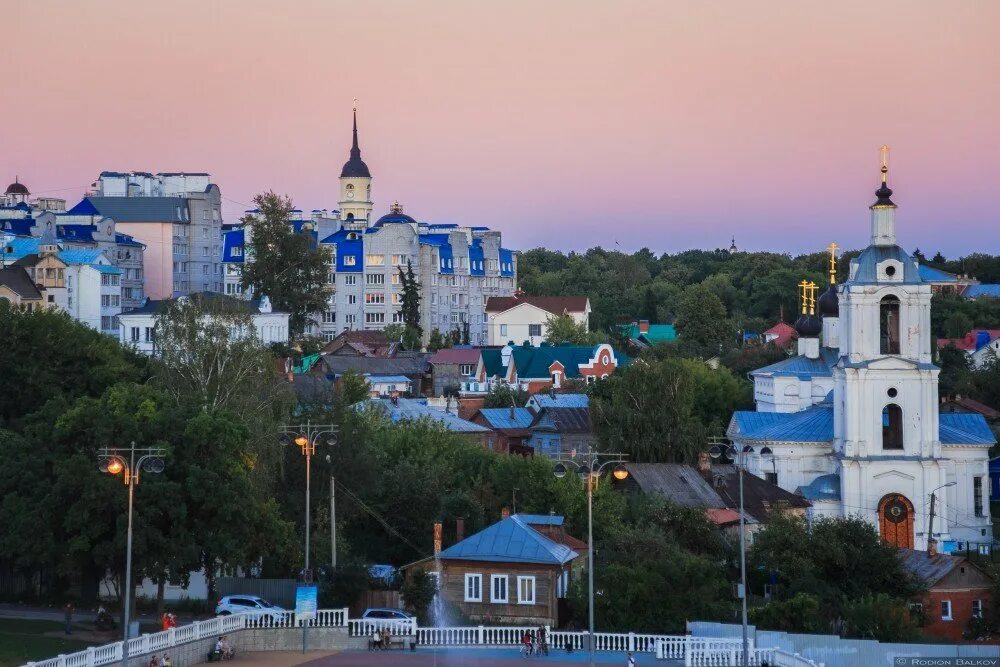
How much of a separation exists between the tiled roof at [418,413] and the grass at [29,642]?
1407 inches

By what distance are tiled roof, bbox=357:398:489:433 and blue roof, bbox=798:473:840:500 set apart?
54.4ft

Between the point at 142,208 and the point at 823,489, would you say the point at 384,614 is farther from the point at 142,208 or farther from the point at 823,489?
the point at 142,208

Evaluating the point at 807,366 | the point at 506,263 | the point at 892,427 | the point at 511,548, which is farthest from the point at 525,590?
the point at 506,263

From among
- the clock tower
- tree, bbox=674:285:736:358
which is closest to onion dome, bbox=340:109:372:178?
the clock tower

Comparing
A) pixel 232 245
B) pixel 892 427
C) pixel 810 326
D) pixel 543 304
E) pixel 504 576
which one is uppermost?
pixel 232 245

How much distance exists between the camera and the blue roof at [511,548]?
50688 millimetres

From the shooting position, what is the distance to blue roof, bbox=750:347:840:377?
278 ft

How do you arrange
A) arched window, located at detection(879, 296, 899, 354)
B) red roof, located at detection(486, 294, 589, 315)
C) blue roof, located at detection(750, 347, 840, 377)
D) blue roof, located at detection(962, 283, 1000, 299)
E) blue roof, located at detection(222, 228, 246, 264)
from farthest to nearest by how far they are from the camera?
blue roof, located at detection(962, 283, 1000, 299), red roof, located at detection(486, 294, 589, 315), blue roof, located at detection(222, 228, 246, 264), blue roof, located at detection(750, 347, 840, 377), arched window, located at detection(879, 296, 899, 354)

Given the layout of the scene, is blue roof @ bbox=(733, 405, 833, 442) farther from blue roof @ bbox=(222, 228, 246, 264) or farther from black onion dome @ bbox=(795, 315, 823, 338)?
blue roof @ bbox=(222, 228, 246, 264)

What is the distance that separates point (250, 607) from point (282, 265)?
276 feet

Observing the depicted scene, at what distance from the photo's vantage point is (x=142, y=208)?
14312cm

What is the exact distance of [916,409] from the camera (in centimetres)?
7269

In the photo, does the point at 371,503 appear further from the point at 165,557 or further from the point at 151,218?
the point at 151,218

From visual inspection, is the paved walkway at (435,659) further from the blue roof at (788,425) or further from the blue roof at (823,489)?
the blue roof at (788,425)
